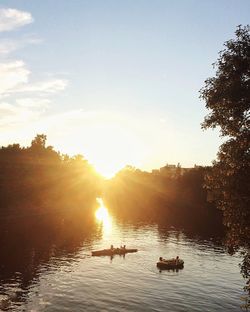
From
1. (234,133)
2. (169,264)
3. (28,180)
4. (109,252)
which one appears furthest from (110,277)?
(28,180)

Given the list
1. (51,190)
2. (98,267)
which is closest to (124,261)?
(98,267)

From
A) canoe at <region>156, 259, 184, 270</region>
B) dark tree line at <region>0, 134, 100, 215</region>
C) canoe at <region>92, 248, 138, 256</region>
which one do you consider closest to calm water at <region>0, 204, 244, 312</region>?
canoe at <region>156, 259, 184, 270</region>

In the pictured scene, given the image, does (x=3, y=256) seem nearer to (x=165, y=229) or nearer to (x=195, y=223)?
(x=165, y=229)

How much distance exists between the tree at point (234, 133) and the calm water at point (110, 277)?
3402 cm

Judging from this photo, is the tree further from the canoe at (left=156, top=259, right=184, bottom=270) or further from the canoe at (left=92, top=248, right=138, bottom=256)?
the canoe at (left=92, top=248, right=138, bottom=256)

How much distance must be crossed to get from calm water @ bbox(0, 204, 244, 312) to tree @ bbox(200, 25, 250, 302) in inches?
1339

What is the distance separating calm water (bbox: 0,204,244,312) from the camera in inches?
2231

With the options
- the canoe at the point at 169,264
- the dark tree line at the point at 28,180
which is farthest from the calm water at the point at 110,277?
the dark tree line at the point at 28,180

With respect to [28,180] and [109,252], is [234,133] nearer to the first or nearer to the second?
[109,252]

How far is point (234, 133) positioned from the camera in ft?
86.2

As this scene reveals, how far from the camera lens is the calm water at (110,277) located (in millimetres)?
56656

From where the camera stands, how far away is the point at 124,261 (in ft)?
281

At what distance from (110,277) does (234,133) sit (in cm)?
5244

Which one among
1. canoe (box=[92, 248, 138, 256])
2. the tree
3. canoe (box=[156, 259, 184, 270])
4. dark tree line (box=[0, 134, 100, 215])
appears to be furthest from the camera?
dark tree line (box=[0, 134, 100, 215])
